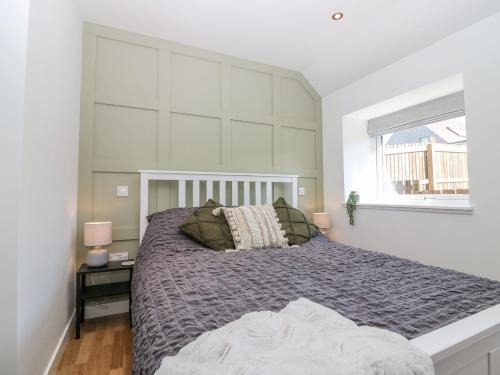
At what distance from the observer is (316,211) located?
10.3ft

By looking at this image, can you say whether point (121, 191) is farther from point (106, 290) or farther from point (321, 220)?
point (321, 220)

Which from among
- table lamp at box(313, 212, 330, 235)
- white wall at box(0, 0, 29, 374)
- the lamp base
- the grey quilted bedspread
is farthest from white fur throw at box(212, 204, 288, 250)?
white wall at box(0, 0, 29, 374)

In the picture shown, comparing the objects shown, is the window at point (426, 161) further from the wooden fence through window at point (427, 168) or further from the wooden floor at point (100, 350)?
the wooden floor at point (100, 350)

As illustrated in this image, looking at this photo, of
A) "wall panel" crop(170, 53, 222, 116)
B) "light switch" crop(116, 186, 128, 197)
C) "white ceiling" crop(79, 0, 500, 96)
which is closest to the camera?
"white ceiling" crop(79, 0, 500, 96)

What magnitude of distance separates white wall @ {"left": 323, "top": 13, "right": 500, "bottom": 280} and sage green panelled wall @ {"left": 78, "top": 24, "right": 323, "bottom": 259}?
2.91 feet

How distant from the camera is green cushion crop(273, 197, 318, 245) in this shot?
1.99 meters

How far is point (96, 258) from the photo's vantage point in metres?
1.91

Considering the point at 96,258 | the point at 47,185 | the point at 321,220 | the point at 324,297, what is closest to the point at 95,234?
the point at 96,258

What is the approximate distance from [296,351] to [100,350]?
1705 mm

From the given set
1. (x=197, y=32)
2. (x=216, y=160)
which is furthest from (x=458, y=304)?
(x=197, y=32)

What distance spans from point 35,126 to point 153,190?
4.09 ft

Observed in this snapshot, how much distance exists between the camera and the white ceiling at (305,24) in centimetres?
195

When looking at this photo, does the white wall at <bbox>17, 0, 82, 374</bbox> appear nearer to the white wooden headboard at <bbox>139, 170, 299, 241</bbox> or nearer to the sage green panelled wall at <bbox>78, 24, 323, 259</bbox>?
the sage green panelled wall at <bbox>78, 24, 323, 259</bbox>

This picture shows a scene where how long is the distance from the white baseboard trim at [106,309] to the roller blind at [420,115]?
10.3 feet
